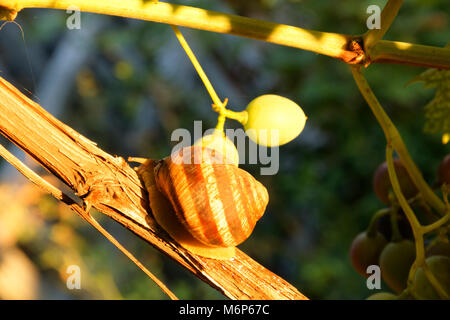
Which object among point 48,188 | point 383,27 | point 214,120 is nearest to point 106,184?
point 48,188

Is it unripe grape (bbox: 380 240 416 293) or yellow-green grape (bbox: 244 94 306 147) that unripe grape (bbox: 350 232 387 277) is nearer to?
unripe grape (bbox: 380 240 416 293)

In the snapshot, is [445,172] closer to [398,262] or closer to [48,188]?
[398,262]

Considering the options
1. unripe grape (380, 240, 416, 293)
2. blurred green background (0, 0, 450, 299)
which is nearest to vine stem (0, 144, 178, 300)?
unripe grape (380, 240, 416, 293)

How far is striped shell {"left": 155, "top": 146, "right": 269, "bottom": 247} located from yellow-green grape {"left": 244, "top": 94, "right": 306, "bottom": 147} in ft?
0.12

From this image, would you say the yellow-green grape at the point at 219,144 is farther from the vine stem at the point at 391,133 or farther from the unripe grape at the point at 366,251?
the unripe grape at the point at 366,251

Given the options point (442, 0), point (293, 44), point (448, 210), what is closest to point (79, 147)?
point (293, 44)

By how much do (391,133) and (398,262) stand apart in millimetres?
126

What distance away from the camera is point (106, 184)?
0.32m

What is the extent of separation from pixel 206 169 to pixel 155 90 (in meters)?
1.38

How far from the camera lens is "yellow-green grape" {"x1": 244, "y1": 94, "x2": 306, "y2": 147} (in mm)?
338

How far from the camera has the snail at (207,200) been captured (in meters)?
0.31
